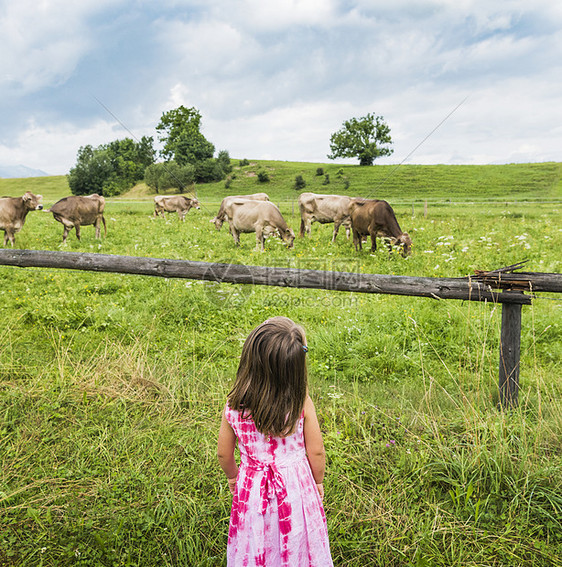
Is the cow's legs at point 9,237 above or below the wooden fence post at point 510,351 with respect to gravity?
above

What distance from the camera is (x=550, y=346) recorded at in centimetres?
522

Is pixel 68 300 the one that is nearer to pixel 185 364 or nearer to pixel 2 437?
pixel 185 364

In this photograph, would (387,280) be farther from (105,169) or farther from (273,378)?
(105,169)

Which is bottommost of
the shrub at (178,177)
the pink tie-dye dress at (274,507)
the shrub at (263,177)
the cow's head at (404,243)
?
the pink tie-dye dress at (274,507)

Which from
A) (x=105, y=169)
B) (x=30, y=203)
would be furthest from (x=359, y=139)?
(x=105, y=169)

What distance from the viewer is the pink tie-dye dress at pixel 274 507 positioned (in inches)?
68.1

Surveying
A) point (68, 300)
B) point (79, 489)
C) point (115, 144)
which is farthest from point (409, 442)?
point (115, 144)

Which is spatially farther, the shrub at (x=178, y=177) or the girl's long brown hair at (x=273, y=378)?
the shrub at (x=178, y=177)

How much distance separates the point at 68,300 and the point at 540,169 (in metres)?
60.2

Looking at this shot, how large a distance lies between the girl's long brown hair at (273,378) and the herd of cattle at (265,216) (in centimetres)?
937

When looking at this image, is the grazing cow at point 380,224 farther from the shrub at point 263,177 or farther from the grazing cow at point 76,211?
the shrub at point 263,177

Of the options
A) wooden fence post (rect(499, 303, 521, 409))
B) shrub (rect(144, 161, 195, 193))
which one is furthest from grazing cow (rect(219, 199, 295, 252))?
wooden fence post (rect(499, 303, 521, 409))

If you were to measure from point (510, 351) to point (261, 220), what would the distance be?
10202 mm

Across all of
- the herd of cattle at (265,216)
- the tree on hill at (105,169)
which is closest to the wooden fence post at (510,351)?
the herd of cattle at (265,216)
